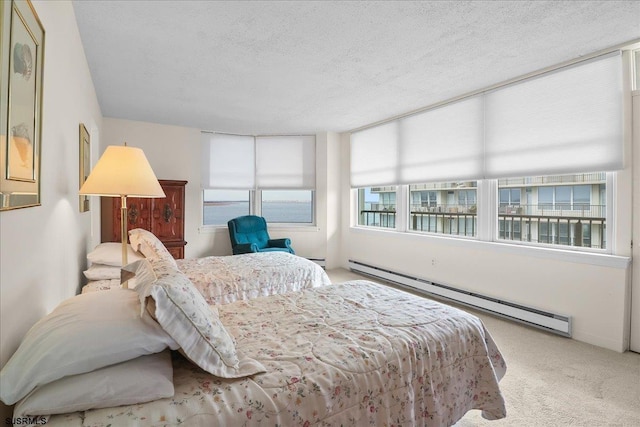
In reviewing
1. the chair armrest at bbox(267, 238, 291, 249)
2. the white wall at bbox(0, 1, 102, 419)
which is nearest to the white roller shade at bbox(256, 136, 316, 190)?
the chair armrest at bbox(267, 238, 291, 249)

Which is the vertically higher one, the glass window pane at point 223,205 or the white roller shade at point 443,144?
the white roller shade at point 443,144

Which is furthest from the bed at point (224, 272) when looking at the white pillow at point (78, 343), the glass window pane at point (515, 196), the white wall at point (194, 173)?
the glass window pane at point (515, 196)

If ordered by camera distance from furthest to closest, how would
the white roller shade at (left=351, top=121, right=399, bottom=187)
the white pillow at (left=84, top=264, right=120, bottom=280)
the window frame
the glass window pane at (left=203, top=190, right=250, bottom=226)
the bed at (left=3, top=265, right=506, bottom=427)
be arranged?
1. the glass window pane at (left=203, top=190, right=250, bottom=226)
2. the white roller shade at (left=351, top=121, right=399, bottom=187)
3. the window frame
4. the white pillow at (left=84, top=264, right=120, bottom=280)
5. the bed at (left=3, top=265, right=506, bottom=427)

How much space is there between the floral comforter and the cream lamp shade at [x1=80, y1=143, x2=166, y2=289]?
0.96 metres

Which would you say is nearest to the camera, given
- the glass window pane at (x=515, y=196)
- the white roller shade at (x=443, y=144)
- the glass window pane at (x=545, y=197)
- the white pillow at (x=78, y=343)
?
the white pillow at (x=78, y=343)

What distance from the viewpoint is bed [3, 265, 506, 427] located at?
1.05m

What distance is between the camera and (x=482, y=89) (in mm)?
3777

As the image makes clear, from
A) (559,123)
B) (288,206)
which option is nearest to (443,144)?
(559,123)

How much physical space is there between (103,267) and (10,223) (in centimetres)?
178

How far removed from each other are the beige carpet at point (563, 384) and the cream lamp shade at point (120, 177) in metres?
2.42

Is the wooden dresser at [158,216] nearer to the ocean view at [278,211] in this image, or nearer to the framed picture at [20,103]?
the ocean view at [278,211]

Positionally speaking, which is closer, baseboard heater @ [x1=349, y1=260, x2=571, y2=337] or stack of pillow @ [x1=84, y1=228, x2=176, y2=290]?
stack of pillow @ [x1=84, y1=228, x2=176, y2=290]

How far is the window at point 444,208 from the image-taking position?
4.14m

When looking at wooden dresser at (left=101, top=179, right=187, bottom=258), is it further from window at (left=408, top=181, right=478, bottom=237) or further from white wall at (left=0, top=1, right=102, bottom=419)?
window at (left=408, top=181, right=478, bottom=237)
